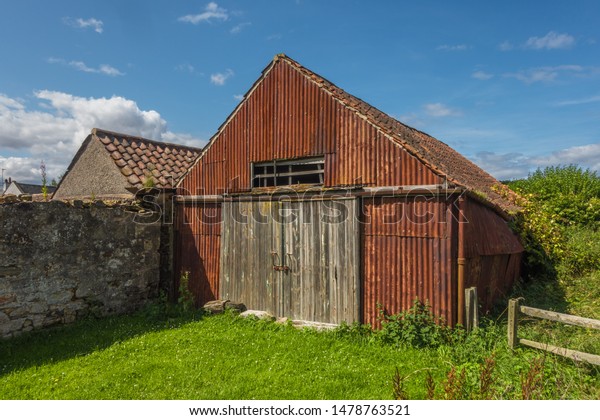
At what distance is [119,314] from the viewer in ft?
30.0

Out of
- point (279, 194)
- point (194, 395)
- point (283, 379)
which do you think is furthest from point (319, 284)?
point (194, 395)

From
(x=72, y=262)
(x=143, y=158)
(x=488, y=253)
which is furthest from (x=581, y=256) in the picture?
(x=143, y=158)

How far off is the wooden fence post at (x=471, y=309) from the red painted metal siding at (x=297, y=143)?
2.19 metres

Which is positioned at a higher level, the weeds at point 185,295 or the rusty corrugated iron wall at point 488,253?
the rusty corrugated iron wall at point 488,253

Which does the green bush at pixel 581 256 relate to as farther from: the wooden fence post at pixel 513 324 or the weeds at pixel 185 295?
the weeds at pixel 185 295

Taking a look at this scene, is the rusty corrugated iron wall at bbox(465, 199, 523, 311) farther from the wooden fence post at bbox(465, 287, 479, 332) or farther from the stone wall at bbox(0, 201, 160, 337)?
the stone wall at bbox(0, 201, 160, 337)

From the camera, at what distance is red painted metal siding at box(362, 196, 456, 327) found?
6.86 metres

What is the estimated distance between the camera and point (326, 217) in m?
8.22

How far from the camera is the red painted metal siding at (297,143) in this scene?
7539 millimetres

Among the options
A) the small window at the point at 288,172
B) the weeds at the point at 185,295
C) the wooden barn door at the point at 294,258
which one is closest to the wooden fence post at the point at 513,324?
the wooden barn door at the point at 294,258

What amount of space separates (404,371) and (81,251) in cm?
747

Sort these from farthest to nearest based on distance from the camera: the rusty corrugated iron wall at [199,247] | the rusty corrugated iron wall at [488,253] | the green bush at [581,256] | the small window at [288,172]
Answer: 1. the green bush at [581,256]
2. the rusty corrugated iron wall at [199,247]
3. the small window at [288,172]
4. the rusty corrugated iron wall at [488,253]

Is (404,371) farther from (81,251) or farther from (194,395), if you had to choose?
(81,251)

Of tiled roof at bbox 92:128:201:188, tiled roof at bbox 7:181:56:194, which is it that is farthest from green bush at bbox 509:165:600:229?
tiled roof at bbox 7:181:56:194
